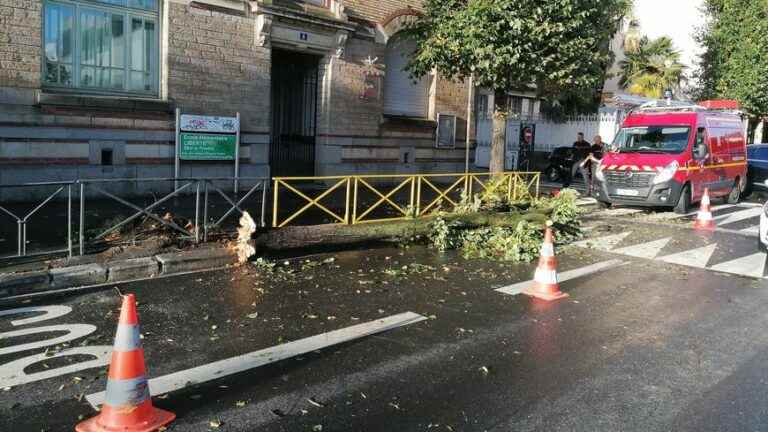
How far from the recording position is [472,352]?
5.62m

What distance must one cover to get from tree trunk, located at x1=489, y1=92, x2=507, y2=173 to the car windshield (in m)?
3.38

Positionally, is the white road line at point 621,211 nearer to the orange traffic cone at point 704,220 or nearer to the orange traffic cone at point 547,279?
the orange traffic cone at point 704,220

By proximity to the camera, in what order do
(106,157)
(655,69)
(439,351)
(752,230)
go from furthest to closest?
(655,69) < (752,230) < (106,157) < (439,351)

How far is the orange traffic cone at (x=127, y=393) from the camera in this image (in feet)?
12.7

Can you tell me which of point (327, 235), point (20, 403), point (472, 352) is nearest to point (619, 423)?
point (472, 352)

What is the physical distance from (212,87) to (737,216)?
12.6m

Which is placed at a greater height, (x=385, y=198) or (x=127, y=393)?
(x=385, y=198)

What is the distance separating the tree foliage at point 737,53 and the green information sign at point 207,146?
21738 millimetres

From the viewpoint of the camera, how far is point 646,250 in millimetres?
10945

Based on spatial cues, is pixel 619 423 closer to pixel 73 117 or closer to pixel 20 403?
pixel 20 403

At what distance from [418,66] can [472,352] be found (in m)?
9.71

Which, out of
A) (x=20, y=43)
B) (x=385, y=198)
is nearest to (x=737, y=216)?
(x=385, y=198)

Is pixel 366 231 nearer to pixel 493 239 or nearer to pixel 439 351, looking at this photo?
pixel 493 239

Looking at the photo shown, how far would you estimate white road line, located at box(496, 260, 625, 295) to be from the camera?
7.96m
